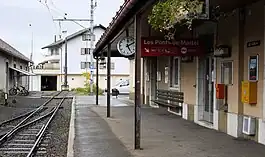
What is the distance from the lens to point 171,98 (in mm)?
17844

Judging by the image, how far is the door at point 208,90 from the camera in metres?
13.6

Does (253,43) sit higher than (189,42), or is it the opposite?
(189,42)

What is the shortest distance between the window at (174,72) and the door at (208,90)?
339cm

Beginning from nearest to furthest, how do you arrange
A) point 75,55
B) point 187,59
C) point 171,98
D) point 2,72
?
point 187,59 < point 171,98 < point 2,72 < point 75,55

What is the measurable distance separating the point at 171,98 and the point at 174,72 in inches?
47.7

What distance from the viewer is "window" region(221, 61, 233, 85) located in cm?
1142

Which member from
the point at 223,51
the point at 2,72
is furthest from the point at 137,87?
the point at 2,72

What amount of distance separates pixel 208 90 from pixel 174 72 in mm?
4580

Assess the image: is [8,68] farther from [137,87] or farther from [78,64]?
[137,87]

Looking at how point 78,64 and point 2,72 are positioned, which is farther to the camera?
point 78,64

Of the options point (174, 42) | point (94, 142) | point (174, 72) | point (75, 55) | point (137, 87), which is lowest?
point (94, 142)

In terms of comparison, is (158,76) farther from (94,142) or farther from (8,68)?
(8,68)

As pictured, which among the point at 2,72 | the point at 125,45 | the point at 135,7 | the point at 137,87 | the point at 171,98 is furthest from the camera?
the point at 2,72

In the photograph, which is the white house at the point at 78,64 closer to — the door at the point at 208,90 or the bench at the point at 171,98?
the bench at the point at 171,98
